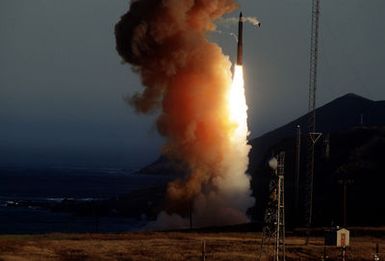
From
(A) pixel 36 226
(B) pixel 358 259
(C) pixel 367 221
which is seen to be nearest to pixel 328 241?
(B) pixel 358 259

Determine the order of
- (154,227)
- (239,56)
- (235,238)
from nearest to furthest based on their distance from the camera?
(235,238) < (239,56) < (154,227)

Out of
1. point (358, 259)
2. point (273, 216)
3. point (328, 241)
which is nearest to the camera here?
point (273, 216)

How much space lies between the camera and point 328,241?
92562 millimetres

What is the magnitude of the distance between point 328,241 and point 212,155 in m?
31.7

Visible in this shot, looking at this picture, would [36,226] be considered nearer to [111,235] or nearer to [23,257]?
[111,235]

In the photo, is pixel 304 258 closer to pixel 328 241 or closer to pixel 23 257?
pixel 328 241

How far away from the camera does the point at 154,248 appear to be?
90375 millimetres

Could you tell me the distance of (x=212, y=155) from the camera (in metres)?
121

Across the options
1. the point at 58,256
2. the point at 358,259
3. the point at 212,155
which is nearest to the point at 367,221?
the point at 212,155

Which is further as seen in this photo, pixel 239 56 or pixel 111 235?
pixel 239 56

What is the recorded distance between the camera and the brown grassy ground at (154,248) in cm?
8544

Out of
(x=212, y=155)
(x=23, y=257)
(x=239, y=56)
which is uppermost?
(x=239, y=56)

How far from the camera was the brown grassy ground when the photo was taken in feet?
280

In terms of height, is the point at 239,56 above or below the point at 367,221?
above
